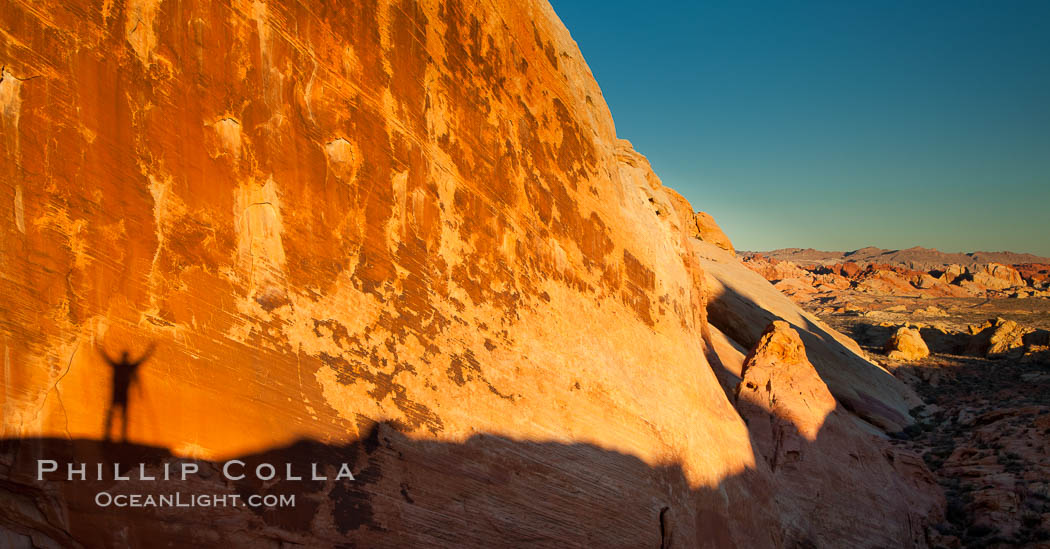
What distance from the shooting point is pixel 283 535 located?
3299 millimetres

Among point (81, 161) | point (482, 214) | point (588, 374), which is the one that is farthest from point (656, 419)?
point (81, 161)

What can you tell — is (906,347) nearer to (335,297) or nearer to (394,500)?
(394,500)

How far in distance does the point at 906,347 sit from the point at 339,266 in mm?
30578

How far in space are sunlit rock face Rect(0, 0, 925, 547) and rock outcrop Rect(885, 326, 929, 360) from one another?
25.3 metres

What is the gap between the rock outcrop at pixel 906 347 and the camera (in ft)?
81.0

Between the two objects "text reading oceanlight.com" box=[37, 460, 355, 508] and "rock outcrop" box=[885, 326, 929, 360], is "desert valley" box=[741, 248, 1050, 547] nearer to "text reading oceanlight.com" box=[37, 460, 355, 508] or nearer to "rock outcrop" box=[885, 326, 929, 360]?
"rock outcrop" box=[885, 326, 929, 360]

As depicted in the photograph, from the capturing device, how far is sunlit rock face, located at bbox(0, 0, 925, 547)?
9.00 ft

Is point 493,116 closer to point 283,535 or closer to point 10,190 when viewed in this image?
point 10,190

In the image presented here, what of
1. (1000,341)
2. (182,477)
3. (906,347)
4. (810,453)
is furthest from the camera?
(1000,341)

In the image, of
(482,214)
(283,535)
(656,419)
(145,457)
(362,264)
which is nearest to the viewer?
(145,457)

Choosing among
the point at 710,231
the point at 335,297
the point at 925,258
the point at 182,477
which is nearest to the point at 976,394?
the point at 710,231

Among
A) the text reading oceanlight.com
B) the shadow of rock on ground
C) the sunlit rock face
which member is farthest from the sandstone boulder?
the text reading oceanlight.com

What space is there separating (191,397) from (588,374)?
3518 millimetres

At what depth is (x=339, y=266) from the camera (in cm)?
360
